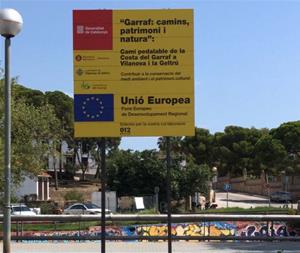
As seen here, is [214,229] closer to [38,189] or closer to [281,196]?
[38,189]

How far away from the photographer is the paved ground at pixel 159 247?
1320cm

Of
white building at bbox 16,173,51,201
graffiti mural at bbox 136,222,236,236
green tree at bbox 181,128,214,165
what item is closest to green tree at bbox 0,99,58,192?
graffiti mural at bbox 136,222,236,236

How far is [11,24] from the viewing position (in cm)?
936

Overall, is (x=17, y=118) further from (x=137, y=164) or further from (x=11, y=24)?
(x=137, y=164)

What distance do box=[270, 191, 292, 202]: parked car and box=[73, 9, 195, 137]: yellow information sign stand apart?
8345 cm

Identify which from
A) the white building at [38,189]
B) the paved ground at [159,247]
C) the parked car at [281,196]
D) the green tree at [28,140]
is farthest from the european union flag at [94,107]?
the parked car at [281,196]

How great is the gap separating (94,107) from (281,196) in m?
86.2

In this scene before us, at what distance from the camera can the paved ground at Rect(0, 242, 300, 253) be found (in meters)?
13.2

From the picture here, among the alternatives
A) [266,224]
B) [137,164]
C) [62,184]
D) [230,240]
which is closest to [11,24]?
[230,240]

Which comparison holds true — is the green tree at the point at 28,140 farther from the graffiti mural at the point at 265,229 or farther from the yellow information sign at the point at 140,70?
the yellow information sign at the point at 140,70

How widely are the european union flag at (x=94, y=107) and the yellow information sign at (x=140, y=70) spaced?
14 millimetres

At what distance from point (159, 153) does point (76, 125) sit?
66.2 meters

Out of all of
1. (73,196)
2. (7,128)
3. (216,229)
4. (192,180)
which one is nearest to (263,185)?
(192,180)

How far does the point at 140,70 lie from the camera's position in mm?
8719
